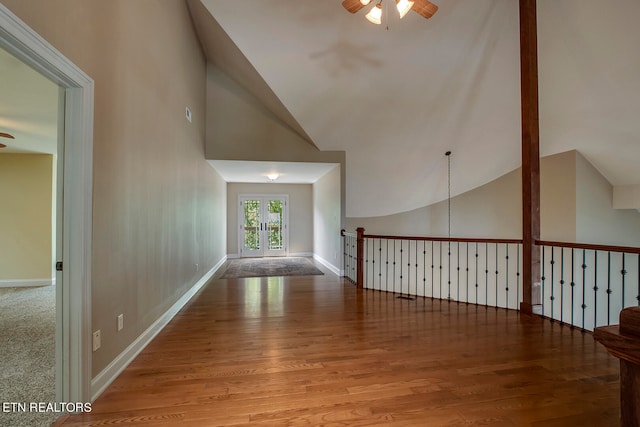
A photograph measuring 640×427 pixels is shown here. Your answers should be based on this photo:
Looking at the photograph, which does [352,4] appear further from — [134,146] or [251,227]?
[251,227]

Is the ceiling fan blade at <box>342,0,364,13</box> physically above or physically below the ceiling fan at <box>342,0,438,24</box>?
above

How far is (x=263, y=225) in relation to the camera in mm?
8648

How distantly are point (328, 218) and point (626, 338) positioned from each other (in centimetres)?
595

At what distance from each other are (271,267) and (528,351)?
16.8ft

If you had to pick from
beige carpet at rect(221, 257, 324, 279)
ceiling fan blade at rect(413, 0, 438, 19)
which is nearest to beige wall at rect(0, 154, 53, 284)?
beige carpet at rect(221, 257, 324, 279)

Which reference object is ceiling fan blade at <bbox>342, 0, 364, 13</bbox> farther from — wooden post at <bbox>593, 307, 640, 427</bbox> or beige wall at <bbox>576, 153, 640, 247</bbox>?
beige wall at <bbox>576, 153, 640, 247</bbox>

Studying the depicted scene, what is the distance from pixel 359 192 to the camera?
5488 millimetres

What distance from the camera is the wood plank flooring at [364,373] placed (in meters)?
1.71

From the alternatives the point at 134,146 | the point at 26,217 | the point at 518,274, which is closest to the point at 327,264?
the point at 518,274

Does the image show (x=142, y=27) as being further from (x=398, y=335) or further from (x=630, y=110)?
(x=630, y=110)

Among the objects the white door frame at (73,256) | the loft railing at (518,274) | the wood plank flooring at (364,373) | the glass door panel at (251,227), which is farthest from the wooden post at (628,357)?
the glass door panel at (251,227)

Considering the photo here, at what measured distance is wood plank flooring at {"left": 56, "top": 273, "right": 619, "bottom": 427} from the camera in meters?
1.71

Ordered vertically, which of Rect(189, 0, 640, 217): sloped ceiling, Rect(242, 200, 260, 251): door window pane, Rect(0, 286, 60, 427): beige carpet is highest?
Rect(189, 0, 640, 217): sloped ceiling

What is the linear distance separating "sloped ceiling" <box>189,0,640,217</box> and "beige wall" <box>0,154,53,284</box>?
358 centimetres
